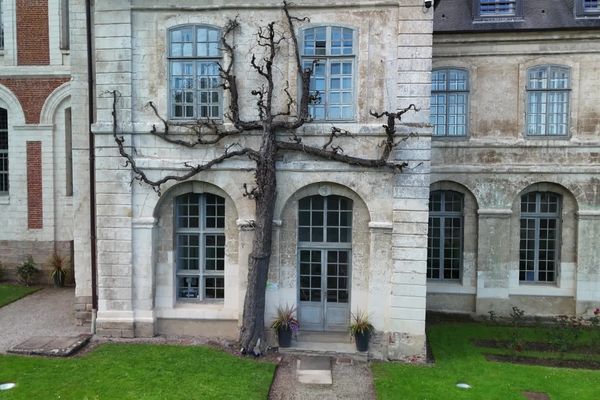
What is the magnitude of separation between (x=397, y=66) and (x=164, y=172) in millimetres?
5166

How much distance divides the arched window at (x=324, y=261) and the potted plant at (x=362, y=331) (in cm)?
57

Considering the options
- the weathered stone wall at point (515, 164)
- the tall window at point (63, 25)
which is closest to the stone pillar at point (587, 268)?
the weathered stone wall at point (515, 164)

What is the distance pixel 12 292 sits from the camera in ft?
48.4

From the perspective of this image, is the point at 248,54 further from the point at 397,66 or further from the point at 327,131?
the point at 397,66

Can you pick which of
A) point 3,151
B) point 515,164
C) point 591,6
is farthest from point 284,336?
point 3,151

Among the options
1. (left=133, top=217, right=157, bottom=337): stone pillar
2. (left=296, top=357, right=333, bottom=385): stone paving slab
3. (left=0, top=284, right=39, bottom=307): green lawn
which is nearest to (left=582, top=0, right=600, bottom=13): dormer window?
(left=296, top=357, right=333, bottom=385): stone paving slab

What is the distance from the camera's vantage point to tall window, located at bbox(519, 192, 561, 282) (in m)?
13.6

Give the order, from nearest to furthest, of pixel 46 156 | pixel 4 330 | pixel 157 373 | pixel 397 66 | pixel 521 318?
1. pixel 157 373
2. pixel 397 66
3. pixel 4 330
4. pixel 521 318
5. pixel 46 156

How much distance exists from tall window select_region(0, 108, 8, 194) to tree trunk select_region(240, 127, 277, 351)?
37.2 ft

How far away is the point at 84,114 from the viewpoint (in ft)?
36.7

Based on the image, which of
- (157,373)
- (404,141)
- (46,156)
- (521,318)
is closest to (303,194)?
(404,141)

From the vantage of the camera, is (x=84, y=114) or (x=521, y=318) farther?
(x=521, y=318)

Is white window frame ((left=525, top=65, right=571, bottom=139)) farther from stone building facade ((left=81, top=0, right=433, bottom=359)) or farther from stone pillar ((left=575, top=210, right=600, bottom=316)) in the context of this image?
stone building facade ((left=81, top=0, right=433, bottom=359))

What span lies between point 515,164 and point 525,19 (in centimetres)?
388
